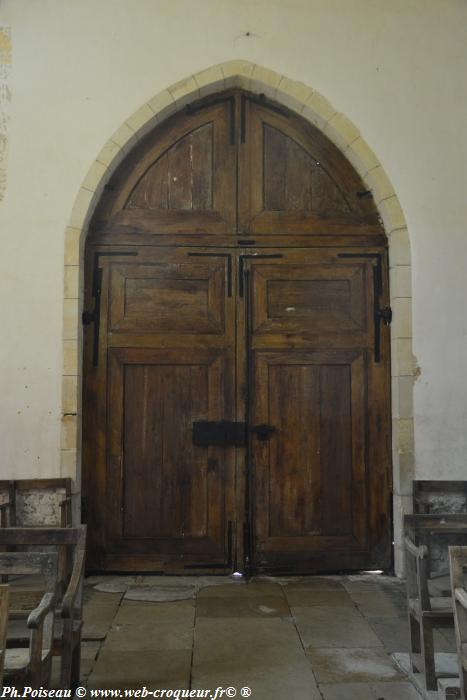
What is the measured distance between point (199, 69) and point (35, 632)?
12.7 feet

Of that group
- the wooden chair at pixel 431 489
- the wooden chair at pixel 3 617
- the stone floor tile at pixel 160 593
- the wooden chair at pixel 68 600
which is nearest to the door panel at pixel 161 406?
the stone floor tile at pixel 160 593

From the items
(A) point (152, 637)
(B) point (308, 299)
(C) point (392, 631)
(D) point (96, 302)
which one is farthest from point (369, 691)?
(D) point (96, 302)

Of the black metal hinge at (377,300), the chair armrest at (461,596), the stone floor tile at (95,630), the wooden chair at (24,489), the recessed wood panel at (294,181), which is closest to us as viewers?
the chair armrest at (461,596)

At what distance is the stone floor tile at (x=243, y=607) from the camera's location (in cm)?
379

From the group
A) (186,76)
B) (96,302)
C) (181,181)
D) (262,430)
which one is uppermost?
(186,76)

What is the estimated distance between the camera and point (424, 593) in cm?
284

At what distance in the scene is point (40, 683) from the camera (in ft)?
7.59

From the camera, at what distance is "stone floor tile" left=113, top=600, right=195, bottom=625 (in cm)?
368

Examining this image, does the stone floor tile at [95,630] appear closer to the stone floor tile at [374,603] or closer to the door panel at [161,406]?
the door panel at [161,406]

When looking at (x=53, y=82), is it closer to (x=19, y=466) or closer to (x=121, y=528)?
(x=19, y=466)

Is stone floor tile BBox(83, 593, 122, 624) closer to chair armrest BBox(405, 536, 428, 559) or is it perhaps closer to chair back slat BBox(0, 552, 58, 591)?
chair back slat BBox(0, 552, 58, 591)

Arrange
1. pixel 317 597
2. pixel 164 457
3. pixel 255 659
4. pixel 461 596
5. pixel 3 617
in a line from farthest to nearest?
pixel 164 457 → pixel 317 597 → pixel 255 659 → pixel 461 596 → pixel 3 617

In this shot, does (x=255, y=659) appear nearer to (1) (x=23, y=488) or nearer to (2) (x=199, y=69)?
(1) (x=23, y=488)

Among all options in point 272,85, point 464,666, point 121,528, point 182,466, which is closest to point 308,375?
point 182,466
